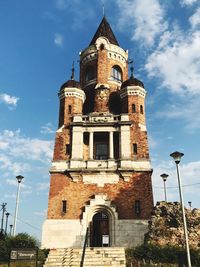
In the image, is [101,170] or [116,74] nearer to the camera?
[101,170]

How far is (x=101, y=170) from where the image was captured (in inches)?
1171

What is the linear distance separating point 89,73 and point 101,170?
14.4 meters

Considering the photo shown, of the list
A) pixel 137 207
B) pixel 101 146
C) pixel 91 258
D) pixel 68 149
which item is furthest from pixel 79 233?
pixel 101 146

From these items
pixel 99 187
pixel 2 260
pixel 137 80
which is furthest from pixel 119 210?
pixel 137 80

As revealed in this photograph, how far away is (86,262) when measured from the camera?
21922 millimetres

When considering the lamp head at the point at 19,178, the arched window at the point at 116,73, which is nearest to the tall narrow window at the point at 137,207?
the lamp head at the point at 19,178

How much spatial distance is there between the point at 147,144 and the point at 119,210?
22.9ft

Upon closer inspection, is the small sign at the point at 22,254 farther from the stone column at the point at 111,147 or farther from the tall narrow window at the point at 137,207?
the stone column at the point at 111,147

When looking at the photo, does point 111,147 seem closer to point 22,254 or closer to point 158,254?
point 158,254

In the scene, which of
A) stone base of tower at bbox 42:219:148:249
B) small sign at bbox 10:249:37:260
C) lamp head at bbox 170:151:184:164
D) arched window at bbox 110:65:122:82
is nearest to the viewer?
small sign at bbox 10:249:37:260

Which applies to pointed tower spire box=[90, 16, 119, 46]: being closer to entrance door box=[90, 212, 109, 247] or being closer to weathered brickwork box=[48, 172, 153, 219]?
weathered brickwork box=[48, 172, 153, 219]

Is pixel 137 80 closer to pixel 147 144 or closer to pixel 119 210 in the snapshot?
pixel 147 144

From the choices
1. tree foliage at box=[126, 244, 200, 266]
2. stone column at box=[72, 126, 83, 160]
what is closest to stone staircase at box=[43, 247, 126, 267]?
tree foliage at box=[126, 244, 200, 266]

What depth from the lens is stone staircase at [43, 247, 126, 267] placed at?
21.8 meters
